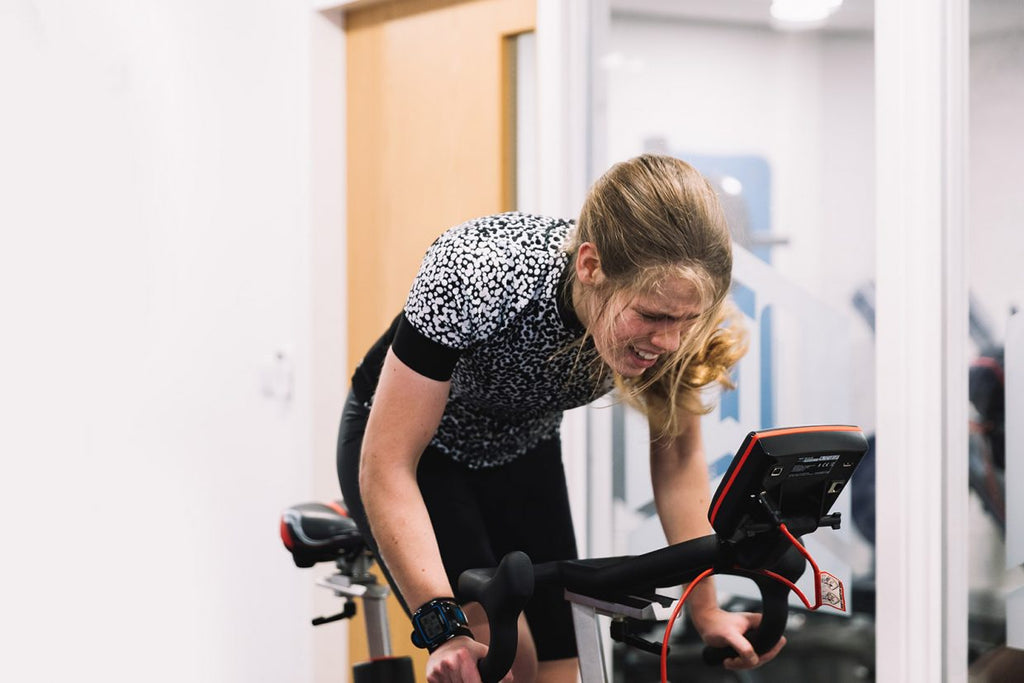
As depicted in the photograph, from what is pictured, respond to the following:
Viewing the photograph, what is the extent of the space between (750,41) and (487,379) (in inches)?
37.4

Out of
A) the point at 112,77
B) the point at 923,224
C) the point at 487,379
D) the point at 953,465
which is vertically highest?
the point at 112,77

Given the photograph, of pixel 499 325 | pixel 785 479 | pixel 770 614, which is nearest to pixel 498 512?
pixel 499 325

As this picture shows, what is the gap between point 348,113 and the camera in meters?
2.83

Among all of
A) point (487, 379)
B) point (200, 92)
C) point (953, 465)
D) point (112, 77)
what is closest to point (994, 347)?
point (953, 465)

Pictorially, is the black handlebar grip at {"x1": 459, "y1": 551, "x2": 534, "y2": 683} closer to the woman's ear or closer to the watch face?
the watch face

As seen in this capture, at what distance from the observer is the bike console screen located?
1046 mm

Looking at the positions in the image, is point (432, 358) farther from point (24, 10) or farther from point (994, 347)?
point (24, 10)

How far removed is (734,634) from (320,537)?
2.43 ft

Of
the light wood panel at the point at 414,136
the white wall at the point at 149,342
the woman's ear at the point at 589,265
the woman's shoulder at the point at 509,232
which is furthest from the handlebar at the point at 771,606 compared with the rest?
the white wall at the point at 149,342

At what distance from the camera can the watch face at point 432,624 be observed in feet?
3.88

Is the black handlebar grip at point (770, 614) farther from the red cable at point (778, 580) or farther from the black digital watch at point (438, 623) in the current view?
the black digital watch at point (438, 623)

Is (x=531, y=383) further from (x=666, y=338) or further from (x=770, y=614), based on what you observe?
(x=770, y=614)

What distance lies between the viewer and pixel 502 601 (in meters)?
1.09

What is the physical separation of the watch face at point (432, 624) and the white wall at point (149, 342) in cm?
167
